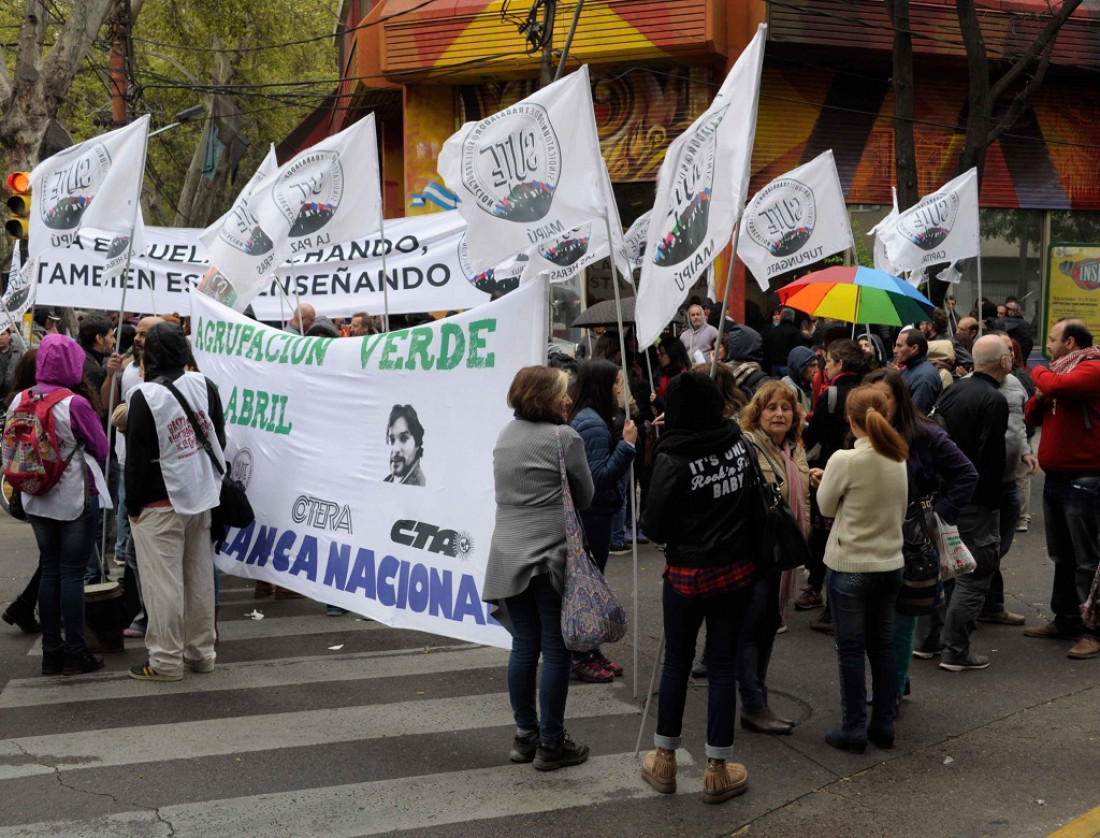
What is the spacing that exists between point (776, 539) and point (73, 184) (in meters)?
5.75

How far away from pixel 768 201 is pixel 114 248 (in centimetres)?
531

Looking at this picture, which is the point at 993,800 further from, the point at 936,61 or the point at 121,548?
the point at 936,61

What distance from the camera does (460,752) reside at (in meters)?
5.52

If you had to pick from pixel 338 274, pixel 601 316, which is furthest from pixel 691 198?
pixel 338 274

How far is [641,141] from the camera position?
63.0ft

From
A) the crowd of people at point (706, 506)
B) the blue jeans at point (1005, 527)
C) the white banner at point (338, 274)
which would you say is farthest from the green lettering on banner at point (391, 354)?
the white banner at point (338, 274)

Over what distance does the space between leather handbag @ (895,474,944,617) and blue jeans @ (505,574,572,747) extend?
65.2 inches

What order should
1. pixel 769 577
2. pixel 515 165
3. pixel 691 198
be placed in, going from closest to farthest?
pixel 769 577
pixel 691 198
pixel 515 165

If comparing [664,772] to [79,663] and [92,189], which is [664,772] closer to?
[79,663]

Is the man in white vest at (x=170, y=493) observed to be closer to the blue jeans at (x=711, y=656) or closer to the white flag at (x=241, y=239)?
the white flag at (x=241, y=239)

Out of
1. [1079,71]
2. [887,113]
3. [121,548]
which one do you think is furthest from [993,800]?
[1079,71]

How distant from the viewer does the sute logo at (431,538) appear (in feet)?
20.2

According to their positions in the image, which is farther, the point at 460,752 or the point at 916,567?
the point at 916,567

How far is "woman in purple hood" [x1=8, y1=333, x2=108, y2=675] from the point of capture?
21.7 feet
